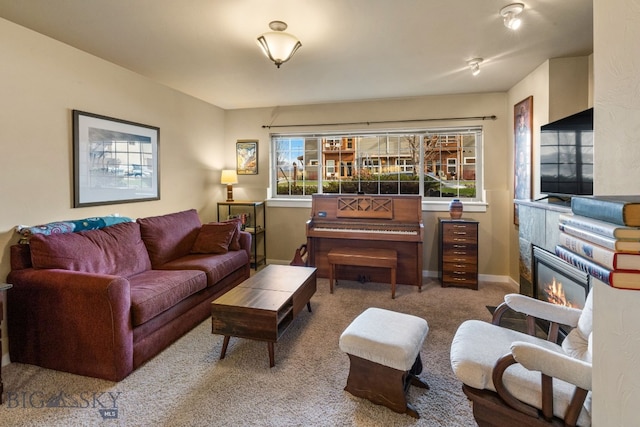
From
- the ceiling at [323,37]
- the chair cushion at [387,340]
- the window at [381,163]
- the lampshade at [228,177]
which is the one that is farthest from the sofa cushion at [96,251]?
the window at [381,163]

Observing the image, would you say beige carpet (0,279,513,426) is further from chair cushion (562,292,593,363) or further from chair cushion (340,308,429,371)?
chair cushion (562,292,593,363)

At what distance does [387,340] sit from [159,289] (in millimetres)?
1748

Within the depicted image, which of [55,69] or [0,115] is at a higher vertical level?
[55,69]

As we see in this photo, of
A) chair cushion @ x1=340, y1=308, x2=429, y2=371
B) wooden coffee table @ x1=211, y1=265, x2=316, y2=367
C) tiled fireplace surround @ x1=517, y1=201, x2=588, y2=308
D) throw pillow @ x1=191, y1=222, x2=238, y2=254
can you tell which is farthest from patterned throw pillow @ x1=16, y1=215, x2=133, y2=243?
tiled fireplace surround @ x1=517, y1=201, x2=588, y2=308

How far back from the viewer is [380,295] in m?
3.72

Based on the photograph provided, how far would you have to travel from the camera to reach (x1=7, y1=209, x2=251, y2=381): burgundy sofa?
6.95 ft

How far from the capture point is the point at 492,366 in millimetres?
1476

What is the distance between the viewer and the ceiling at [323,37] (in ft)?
7.10

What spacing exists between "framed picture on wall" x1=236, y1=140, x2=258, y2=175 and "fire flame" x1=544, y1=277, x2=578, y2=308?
3937mm

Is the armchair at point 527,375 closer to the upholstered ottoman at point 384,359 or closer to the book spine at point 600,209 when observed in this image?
the upholstered ottoman at point 384,359

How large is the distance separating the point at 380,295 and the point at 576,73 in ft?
9.55

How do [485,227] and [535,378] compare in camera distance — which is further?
[485,227]

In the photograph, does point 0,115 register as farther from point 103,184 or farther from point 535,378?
point 535,378

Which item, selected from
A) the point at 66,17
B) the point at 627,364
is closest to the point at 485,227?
the point at 627,364
